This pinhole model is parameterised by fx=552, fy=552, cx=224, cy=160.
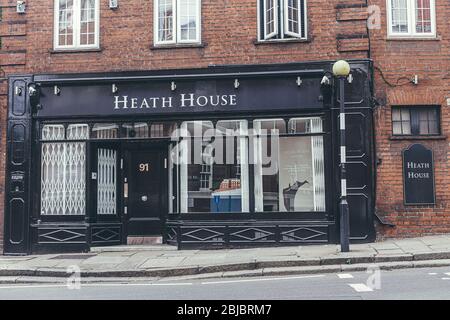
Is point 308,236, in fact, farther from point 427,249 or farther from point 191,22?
point 191,22

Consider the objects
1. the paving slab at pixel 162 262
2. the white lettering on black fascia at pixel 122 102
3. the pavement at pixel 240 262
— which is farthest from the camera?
the white lettering on black fascia at pixel 122 102

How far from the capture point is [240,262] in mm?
10867

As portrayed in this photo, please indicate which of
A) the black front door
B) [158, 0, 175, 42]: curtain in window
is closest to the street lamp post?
[158, 0, 175, 42]: curtain in window

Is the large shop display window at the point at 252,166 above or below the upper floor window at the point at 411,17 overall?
below

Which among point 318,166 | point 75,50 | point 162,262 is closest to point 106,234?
point 162,262

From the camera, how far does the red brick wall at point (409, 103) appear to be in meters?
13.0

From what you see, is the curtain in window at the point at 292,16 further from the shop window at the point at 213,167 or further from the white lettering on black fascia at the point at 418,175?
the white lettering on black fascia at the point at 418,175

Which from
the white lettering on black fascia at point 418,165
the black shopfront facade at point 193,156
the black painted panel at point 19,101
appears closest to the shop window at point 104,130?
the black shopfront facade at point 193,156

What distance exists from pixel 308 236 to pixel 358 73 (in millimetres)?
4011

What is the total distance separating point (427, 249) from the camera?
438 inches

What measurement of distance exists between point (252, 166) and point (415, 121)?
4054mm

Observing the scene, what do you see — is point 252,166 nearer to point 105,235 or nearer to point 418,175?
point 418,175

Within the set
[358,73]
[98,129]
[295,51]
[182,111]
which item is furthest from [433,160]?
[98,129]

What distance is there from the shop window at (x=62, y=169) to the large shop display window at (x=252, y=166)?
8.11 ft
